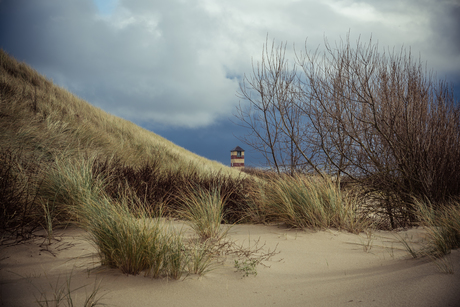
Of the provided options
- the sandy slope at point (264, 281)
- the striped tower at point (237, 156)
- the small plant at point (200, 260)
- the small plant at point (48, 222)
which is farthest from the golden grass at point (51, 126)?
the striped tower at point (237, 156)

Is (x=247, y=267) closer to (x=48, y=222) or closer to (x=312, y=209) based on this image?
(x=312, y=209)

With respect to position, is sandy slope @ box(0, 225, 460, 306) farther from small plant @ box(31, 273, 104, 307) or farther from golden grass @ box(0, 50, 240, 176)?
golden grass @ box(0, 50, 240, 176)

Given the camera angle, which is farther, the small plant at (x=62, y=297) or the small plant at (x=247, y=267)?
the small plant at (x=247, y=267)

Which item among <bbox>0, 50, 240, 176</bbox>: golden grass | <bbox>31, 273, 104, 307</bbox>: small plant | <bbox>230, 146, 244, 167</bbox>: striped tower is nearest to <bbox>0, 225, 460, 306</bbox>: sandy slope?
<bbox>31, 273, 104, 307</bbox>: small plant

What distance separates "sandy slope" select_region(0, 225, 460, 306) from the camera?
1960mm

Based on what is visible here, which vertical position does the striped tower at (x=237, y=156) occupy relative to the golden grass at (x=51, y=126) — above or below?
above

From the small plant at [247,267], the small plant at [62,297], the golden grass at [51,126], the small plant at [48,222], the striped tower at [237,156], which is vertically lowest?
the small plant at [62,297]

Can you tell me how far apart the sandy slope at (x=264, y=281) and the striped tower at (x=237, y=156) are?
23521 millimetres

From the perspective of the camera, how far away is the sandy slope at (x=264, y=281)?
196 cm

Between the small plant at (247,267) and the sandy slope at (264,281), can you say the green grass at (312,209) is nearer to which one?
the sandy slope at (264,281)

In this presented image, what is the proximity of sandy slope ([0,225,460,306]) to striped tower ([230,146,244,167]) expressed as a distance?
77.2 ft

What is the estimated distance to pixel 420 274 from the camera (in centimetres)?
225

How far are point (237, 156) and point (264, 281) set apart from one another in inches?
956

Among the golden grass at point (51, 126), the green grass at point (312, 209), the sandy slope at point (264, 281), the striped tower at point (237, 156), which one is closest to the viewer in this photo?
the sandy slope at point (264, 281)
